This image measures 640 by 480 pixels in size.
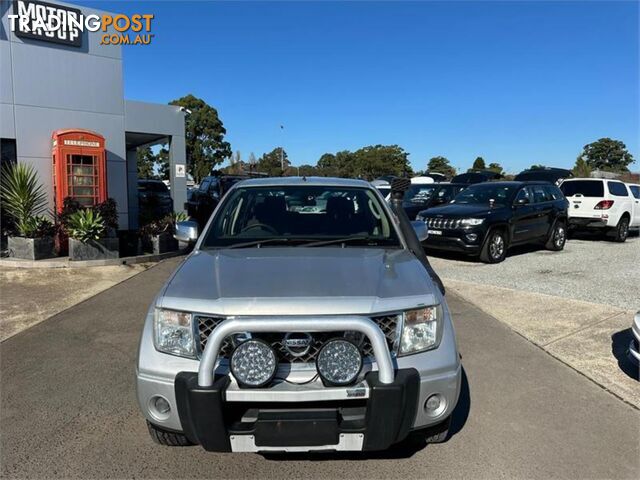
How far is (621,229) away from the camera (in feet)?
47.2

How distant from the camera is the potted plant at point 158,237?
10681 mm

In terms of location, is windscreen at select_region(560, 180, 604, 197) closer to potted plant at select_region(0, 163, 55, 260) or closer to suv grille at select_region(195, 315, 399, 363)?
potted plant at select_region(0, 163, 55, 260)

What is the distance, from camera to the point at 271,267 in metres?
3.18

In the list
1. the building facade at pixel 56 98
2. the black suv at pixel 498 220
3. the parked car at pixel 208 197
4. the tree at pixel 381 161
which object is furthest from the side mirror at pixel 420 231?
the tree at pixel 381 161

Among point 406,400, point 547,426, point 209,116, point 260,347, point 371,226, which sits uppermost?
point 209,116

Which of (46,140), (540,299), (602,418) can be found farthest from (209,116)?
(602,418)

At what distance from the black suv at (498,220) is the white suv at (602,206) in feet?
7.41

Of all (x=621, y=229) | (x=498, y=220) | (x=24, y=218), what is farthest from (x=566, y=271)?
(x=24, y=218)

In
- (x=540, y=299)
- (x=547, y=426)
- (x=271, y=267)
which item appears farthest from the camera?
(x=540, y=299)

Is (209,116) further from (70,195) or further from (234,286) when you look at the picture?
(234,286)

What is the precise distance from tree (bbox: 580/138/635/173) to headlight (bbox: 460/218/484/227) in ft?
268

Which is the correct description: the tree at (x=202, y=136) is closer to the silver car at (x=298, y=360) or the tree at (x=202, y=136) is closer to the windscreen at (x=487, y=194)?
the windscreen at (x=487, y=194)

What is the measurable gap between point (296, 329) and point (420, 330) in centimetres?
71

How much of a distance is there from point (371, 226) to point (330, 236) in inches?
15.3
